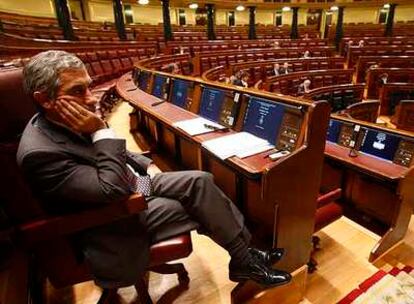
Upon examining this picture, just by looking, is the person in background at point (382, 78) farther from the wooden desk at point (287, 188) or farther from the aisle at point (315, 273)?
the wooden desk at point (287, 188)

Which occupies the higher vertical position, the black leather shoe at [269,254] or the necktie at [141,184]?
the necktie at [141,184]

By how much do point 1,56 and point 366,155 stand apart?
4.77 metres

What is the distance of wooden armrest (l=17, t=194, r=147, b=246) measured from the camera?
0.97 metres

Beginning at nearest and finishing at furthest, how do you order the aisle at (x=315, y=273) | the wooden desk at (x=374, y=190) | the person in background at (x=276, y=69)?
the aisle at (x=315, y=273), the wooden desk at (x=374, y=190), the person in background at (x=276, y=69)

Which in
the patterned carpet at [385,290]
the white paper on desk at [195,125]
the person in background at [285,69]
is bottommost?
Answer: the patterned carpet at [385,290]

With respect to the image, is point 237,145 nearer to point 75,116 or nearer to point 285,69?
point 75,116

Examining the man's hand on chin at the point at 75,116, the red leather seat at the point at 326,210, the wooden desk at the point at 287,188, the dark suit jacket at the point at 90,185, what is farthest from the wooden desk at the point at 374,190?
the man's hand on chin at the point at 75,116

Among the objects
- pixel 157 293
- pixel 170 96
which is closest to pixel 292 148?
pixel 157 293

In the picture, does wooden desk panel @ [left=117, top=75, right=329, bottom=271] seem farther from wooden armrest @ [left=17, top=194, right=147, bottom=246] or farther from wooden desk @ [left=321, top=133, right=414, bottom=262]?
wooden desk @ [left=321, top=133, right=414, bottom=262]

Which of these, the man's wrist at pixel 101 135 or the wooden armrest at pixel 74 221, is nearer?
the wooden armrest at pixel 74 221

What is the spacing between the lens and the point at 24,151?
956mm

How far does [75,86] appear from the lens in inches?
41.1

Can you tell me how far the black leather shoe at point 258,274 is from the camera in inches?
48.3

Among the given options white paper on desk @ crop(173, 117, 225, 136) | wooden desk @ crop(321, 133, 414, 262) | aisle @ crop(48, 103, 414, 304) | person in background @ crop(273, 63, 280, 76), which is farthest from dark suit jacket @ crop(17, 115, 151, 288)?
person in background @ crop(273, 63, 280, 76)
